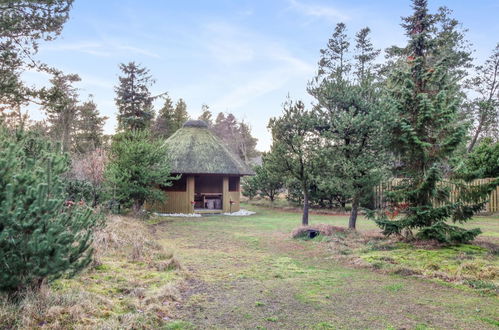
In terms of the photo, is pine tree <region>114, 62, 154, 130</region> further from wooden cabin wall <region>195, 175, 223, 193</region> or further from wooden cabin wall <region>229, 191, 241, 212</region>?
wooden cabin wall <region>229, 191, 241, 212</region>

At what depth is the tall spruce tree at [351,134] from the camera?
34.1ft

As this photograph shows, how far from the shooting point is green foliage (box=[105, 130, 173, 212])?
14.7m

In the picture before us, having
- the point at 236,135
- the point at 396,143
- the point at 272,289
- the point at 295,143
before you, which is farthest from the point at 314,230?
the point at 236,135

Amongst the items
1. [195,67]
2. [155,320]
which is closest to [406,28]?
[195,67]

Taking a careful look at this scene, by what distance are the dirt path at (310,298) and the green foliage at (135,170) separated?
7037mm

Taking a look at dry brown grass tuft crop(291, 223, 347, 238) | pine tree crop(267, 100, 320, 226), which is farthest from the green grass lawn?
pine tree crop(267, 100, 320, 226)

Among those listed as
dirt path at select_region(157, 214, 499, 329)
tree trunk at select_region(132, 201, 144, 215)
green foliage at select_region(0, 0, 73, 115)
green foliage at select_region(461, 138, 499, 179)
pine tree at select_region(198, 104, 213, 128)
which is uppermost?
pine tree at select_region(198, 104, 213, 128)

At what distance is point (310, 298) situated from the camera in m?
5.32

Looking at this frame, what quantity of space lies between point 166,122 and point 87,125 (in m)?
8.20

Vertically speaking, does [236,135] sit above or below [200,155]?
above

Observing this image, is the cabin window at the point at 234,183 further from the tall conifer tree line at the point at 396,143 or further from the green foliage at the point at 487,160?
the green foliage at the point at 487,160

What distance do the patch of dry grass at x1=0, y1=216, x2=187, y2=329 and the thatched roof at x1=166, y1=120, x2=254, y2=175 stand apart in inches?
509

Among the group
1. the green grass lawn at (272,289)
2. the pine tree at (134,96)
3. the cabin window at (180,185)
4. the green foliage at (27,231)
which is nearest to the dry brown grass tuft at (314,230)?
the green grass lawn at (272,289)

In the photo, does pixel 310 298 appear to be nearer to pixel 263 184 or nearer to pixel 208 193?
pixel 208 193
